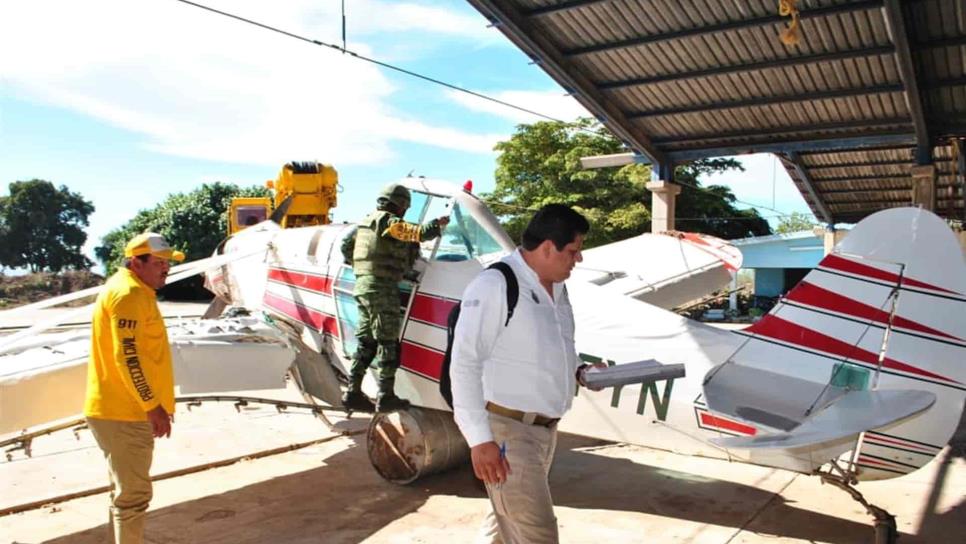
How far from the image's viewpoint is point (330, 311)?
6.25 metres

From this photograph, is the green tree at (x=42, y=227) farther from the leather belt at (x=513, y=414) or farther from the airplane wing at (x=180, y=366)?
the leather belt at (x=513, y=414)

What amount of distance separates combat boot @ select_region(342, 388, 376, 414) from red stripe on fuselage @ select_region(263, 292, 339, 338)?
642 millimetres

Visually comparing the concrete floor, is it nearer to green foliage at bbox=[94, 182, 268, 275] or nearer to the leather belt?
the leather belt

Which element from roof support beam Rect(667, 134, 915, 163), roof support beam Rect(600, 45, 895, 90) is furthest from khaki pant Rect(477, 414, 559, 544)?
roof support beam Rect(667, 134, 915, 163)

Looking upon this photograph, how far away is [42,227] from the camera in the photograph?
5616 centimetres

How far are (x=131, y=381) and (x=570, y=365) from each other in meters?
2.41

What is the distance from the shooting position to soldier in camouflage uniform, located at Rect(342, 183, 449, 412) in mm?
5363

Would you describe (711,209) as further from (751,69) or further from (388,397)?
(388,397)

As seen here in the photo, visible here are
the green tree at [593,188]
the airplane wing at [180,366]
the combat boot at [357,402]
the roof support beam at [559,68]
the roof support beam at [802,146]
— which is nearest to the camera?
the airplane wing at [180,366]

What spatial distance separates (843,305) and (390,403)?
346cm

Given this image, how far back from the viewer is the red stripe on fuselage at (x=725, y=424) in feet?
13.4

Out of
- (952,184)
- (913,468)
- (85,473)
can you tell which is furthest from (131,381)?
(952,184)

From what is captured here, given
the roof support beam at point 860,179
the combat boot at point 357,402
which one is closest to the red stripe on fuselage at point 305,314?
the combat boot at point 357,402

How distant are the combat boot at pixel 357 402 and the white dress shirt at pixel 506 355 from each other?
3312 mm
